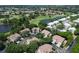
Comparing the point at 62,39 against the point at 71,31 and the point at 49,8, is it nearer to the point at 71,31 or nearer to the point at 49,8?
the point at 71,31

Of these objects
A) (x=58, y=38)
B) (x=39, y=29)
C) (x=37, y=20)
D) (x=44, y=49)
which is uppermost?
(x=37, y=20)

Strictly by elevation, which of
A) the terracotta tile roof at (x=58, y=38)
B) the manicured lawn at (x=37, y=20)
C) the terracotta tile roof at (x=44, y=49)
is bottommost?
the terracotta tile roof at (x=44, y=49)

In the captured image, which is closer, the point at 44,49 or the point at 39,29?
the point at 44,49

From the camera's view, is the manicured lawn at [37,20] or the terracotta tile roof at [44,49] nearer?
the terracotta tile roof at [44,49]

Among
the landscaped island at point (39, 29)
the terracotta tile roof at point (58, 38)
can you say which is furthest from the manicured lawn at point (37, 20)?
the terracotta tile roof at point (58, 38)

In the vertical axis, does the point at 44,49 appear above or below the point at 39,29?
below

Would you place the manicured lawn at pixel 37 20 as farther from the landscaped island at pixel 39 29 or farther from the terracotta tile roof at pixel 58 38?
the terracotta tile roof at pixel 58 38

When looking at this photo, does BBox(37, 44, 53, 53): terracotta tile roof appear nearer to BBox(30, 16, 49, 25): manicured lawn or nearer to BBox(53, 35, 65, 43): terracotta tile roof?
BBox(53, 35, 65, 43): terracotta tile roof

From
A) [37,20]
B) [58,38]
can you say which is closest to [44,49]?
[58,38]

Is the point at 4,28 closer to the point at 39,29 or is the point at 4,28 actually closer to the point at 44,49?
the point at 39,29
